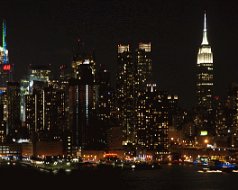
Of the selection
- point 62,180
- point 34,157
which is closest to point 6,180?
point 62,180

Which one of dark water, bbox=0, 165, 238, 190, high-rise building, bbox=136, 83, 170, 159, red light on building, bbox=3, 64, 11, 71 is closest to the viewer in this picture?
dark water, bbox=0, 165, 238, 190

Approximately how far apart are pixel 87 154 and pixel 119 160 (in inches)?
329

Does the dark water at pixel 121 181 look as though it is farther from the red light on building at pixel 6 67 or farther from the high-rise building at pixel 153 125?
the red light on building at pixel 6 67

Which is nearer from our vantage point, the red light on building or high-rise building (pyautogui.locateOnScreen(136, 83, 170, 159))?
high-rise building (pyautogui.locateOnScreen(136, 83, 170, 159))

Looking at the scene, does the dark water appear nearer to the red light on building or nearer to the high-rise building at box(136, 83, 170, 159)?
the high-rise building at box(136, 83, 170, 159)

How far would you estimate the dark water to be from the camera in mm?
62125

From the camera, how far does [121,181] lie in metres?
68.6

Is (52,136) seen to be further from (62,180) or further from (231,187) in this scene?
(231,187)

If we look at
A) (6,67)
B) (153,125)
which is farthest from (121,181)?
(6,67)

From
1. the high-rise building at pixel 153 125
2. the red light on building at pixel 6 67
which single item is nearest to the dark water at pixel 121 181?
the high-rise building at pixel 153 125

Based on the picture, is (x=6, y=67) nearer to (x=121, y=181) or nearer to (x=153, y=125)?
(x=153, y=125)

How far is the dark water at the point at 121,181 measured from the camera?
6212 centimetres

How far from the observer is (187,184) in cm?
6419

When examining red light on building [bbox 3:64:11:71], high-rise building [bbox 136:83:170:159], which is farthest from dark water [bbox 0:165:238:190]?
red light on building [bbox 3:64:11:71]
